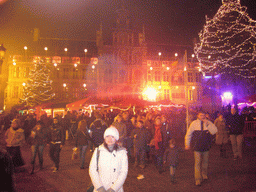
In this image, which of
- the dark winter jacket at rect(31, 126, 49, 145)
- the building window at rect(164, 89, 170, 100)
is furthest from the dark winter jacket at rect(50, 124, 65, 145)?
the building window at rect(164, 89, 170, 100)

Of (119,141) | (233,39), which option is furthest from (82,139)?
(233,39)

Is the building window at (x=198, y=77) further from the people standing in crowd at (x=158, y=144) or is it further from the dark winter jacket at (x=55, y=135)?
the dark winter jacket at (x=55, y=135)

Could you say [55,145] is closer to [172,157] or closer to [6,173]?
[172,157]

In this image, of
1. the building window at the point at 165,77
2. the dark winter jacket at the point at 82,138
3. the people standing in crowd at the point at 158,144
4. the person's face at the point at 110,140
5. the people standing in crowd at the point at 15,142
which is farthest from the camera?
the building window at the point at 165,77

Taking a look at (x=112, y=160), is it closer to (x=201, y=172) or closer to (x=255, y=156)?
(x=201, y=172)

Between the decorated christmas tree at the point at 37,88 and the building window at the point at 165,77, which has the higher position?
the building window at the point at 165,77

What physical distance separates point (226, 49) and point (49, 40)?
1171 inches

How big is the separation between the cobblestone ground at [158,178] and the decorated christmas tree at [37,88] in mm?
21715

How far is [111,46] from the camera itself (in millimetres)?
33594

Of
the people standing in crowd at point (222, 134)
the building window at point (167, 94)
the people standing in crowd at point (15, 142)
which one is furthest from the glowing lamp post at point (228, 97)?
the people standing in crowd at point (15, 142)

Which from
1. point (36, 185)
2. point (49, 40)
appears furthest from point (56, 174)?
point (49, 40)

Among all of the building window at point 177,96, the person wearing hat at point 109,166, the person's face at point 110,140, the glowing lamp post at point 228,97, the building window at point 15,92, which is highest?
the building window at point 15,92

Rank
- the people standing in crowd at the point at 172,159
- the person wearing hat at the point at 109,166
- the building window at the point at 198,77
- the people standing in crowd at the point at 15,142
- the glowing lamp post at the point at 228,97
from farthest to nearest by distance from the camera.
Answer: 1. the building window at the point at 198,77
2. the glowing lamp post at the point at 228,97
3. the people standing in crowd at the point at 15,142
4. the people standing in crowd at the point at 172,159
5. the person wearing hat at the point at 109,166

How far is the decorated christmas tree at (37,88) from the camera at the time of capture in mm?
27266
